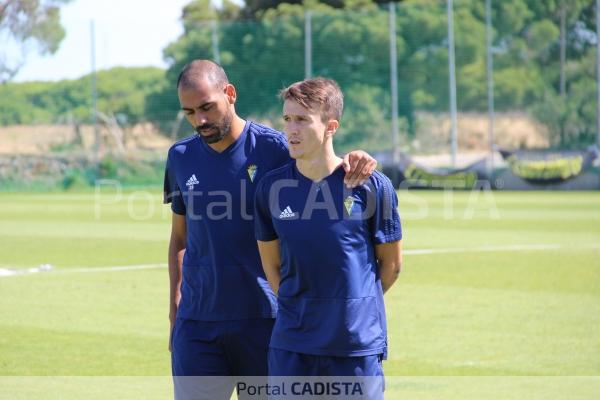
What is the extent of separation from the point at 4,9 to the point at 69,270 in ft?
123

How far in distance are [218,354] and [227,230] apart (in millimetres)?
611

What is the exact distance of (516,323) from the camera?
10930 millimetres

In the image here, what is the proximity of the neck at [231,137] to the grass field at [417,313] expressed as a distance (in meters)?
3.00

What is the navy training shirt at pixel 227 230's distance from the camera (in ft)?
17.3

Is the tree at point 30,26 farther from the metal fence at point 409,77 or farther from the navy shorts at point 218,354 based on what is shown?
the navy shorts at point 218,354

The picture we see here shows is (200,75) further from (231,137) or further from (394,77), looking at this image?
(394,77)

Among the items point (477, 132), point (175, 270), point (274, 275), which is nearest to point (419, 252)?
point (175, 270)

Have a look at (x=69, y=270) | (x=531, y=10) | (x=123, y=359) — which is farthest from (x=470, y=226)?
(x=531, y=10)

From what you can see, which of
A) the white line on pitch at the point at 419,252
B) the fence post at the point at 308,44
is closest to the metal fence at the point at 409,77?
the fence post at the point at 308,44

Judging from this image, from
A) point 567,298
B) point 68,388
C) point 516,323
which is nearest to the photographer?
point 68,388

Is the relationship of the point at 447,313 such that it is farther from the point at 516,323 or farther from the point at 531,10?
the point at 531,10

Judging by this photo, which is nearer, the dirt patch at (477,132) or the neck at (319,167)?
the neck at (319,167)

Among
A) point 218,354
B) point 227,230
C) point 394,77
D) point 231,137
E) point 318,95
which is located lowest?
Answer: point 218,354

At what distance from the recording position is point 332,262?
4.55 metres
